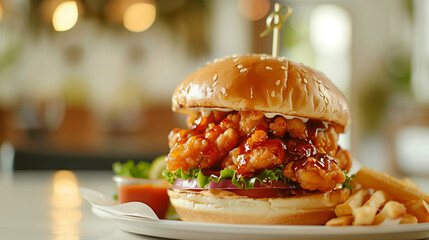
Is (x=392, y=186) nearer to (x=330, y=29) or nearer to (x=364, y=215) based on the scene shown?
(x=364, y=215)

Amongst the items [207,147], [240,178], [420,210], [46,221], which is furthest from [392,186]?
[46,221]

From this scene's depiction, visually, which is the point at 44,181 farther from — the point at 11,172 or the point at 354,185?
the point at 354,185

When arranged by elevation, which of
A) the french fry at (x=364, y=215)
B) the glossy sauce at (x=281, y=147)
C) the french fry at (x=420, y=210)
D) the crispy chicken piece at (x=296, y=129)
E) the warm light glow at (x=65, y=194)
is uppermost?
the crispy chicken piece at (x=296, y=129)

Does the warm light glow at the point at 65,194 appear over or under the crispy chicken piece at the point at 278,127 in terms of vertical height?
under

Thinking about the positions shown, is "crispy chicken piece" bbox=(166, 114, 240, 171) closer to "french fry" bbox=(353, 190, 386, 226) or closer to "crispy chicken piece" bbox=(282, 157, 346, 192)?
"crispy chicken piece" bbox=(282, 157, 346, 192)

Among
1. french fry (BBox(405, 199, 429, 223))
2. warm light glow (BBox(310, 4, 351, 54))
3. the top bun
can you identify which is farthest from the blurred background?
french fry (BBox(405, 199, 429, 223))

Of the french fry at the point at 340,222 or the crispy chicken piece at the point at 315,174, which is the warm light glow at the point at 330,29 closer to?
the crispy chicken piece at the point at 315,174

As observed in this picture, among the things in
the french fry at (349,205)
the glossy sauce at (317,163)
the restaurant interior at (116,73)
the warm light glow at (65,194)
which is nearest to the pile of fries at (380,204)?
the french fry at (349,205)

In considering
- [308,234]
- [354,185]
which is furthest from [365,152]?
[308,234]
